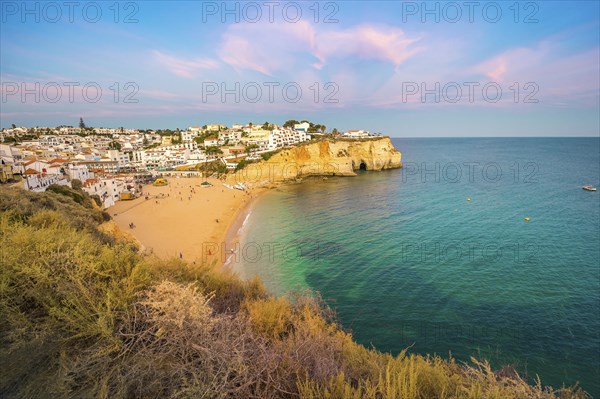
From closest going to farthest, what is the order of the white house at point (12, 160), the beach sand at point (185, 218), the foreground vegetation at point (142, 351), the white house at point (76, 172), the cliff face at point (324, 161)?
the foreground vegetation at point (142, 351) → the beach sand at point (185, 218) → the white house at point (12, 160) → the white house at point (76, 172) → the cliff face at point (324, 161)

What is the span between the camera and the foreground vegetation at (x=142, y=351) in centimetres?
412

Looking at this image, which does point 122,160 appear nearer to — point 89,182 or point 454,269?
point 89,182

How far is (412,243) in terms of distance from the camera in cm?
2420

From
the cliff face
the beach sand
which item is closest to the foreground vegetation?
the beach sand

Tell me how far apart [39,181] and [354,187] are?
41899 millimetres

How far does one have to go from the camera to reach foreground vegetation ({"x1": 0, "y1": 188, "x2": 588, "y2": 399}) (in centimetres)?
412

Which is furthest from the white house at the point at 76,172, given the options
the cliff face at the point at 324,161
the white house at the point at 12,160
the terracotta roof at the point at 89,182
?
the cliff face at the point at 324,161

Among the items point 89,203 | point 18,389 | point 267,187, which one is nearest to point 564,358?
point 18,389

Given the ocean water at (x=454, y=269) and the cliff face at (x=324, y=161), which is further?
the cliff face at (x=324, y=161)

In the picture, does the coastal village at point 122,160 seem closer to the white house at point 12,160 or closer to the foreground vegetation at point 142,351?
the white house at point 12,160

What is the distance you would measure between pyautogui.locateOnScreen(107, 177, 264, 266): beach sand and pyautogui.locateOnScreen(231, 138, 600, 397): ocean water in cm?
286

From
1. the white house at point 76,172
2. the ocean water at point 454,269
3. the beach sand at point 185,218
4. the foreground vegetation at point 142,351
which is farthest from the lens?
the white house at point 76,172

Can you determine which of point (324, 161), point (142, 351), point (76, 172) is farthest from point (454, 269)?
point (324, 161)

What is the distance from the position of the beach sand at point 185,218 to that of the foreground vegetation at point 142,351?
32.4ft
